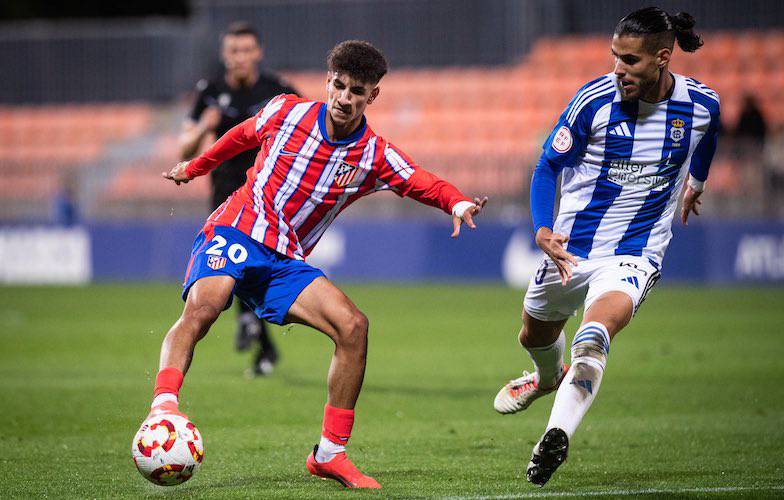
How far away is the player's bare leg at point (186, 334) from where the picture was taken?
5.12 meters

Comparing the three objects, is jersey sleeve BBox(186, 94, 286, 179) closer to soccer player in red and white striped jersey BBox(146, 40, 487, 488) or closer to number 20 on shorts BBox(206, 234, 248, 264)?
soccer player in red and white striped jersey BBox(146, 40, 487, 488)

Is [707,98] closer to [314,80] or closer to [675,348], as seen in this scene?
[675,348]

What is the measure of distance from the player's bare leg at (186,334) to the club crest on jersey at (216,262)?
0.06m

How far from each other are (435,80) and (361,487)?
21.1 m

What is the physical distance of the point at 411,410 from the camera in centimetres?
798

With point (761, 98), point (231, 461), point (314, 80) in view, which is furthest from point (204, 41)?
point (231, 461)

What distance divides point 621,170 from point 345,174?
4.51ft

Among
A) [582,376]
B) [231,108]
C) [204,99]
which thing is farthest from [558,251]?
[204,99]

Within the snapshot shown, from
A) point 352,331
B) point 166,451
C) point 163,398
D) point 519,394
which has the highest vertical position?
point 352,331

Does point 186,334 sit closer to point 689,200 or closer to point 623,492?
point 623,492

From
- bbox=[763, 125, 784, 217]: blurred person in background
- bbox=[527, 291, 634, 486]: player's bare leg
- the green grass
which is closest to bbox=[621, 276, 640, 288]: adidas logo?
bbox=[527, 291, 634, 486]: player's bare leg

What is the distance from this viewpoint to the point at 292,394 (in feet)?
28.5

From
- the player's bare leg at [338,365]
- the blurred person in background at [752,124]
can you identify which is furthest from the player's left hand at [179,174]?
the blurred person in background at [752,124]

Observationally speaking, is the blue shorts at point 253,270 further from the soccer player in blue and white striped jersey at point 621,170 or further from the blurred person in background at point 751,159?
the blurred person in background at point 751,159
